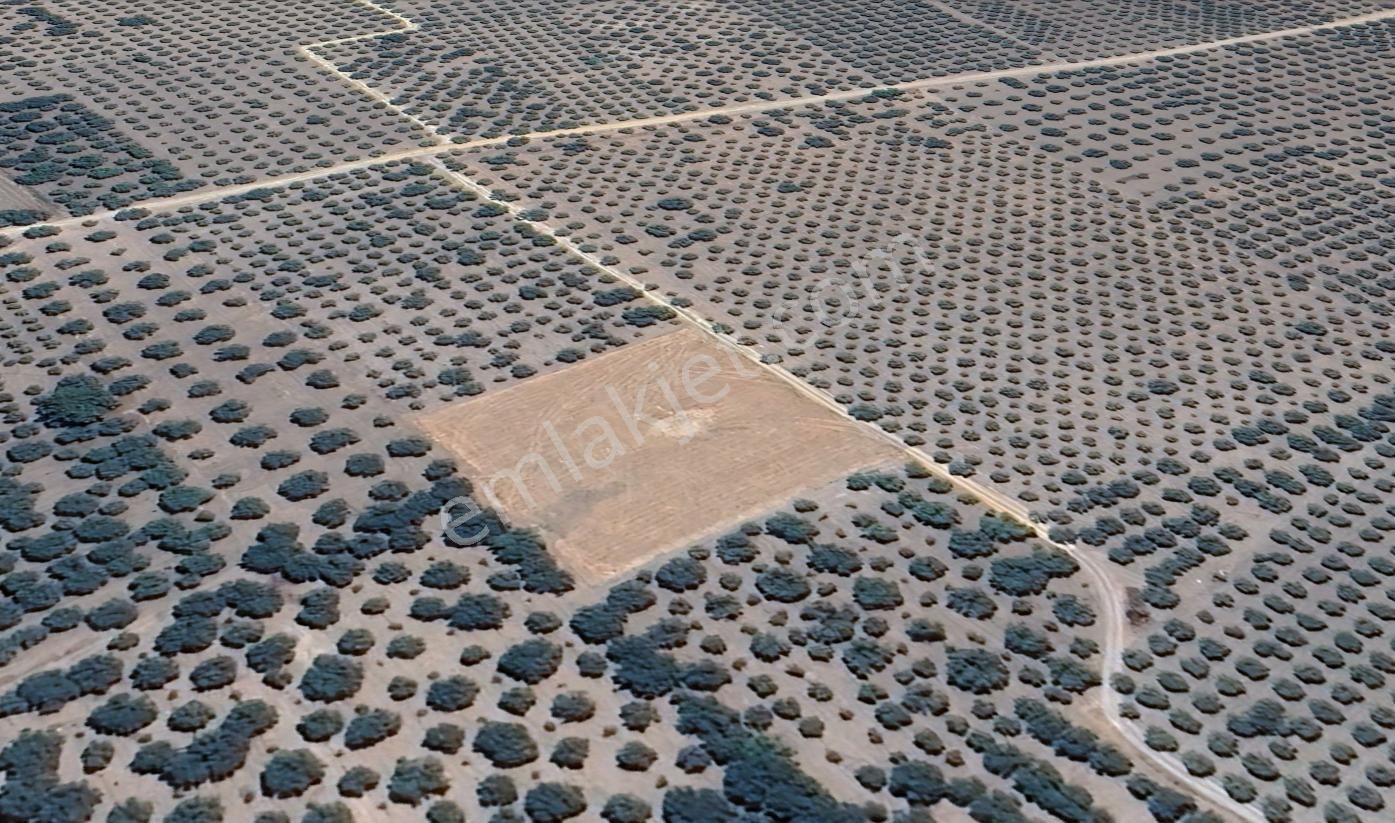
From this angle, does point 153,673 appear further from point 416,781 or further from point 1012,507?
point 1012,507

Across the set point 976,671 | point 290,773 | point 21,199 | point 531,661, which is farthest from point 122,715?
point 21,199

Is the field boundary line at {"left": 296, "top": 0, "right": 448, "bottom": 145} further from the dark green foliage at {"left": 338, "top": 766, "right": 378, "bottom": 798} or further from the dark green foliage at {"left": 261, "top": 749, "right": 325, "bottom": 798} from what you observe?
the dark green foliage at {"left": 338, "top": 766, "right": 378, "bottom": 798}

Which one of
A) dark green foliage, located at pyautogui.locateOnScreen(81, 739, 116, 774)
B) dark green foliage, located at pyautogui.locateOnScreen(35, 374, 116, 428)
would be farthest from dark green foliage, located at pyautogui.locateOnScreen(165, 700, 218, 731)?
dark green foliage, located at pyautogui.locateOnScreen(35, 374, 116, 428)

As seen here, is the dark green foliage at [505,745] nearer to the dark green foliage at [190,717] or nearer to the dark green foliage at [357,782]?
the dark green foliage at [357,782]

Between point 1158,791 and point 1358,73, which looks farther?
point 1358,73

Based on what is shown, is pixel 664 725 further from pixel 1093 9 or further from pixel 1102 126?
pixel 1093 9

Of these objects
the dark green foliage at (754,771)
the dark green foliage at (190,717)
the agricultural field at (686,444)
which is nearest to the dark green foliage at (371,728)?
the agricultural field at (686,444)

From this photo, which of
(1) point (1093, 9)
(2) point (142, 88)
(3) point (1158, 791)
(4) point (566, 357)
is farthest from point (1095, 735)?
(1) point (1093, 9)
